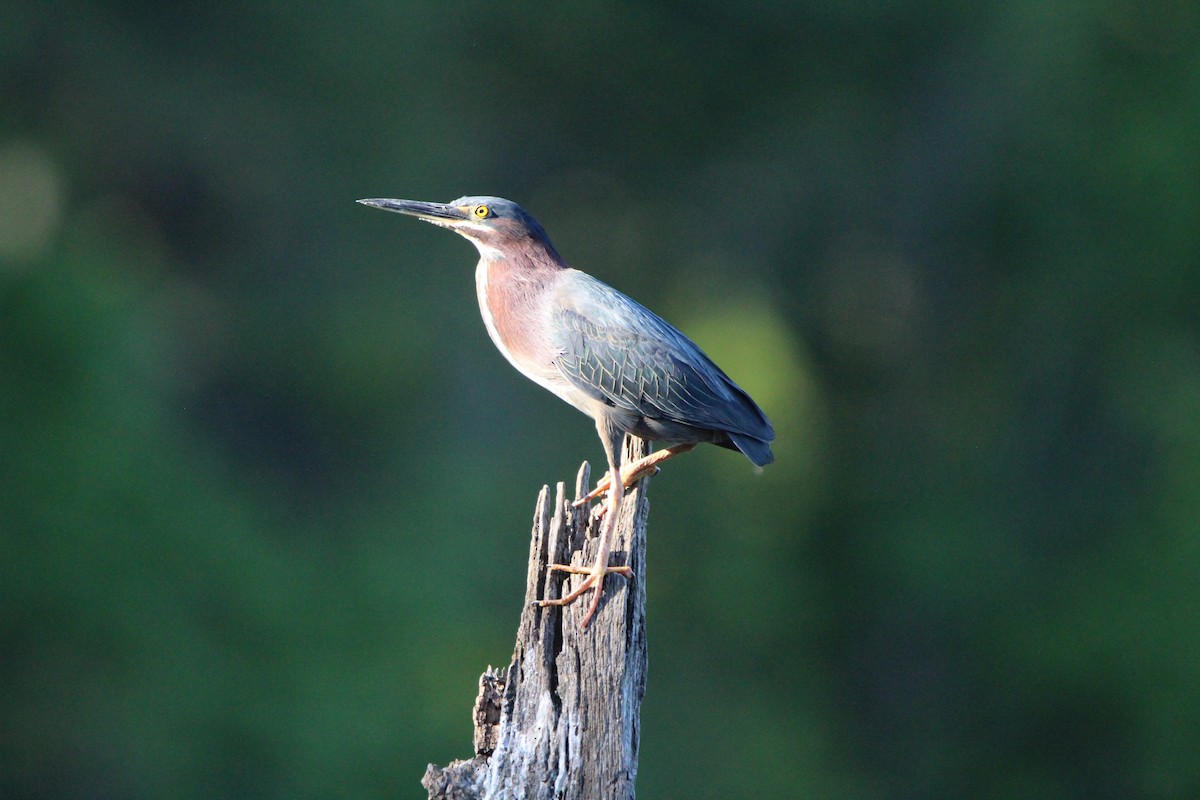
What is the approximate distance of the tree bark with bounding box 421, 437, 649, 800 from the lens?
3.08 metres

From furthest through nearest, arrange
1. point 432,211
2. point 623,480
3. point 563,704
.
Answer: point 432,211 → point 623,480 → point 563,704

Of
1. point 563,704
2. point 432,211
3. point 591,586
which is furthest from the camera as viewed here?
point 432,211

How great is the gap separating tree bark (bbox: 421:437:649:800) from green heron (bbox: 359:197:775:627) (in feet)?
1.24

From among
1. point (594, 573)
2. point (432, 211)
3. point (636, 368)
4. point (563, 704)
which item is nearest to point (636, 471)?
point (636, 368)

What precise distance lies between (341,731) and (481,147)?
392 cm

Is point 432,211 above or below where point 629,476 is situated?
above

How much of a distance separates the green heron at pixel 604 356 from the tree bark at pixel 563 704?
A: 0.38 m

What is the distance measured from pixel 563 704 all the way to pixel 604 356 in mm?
1061

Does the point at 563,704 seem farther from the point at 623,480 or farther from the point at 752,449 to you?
the point at 752,449

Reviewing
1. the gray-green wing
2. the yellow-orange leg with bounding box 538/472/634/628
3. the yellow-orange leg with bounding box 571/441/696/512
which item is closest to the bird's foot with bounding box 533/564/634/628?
the yellow-orange leg with bounding box 538/472/634/628

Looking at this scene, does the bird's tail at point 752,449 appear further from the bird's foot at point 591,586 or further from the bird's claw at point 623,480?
the bird's foot at point 591,586

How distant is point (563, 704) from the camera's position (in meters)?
3.14

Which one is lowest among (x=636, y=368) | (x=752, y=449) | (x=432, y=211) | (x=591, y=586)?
Answer: (x=591, y=586)

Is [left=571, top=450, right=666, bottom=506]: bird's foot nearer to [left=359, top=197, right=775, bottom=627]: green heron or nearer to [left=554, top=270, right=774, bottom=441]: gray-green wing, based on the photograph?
[left=359, top=197, right=775, bottom=627]: green heron
